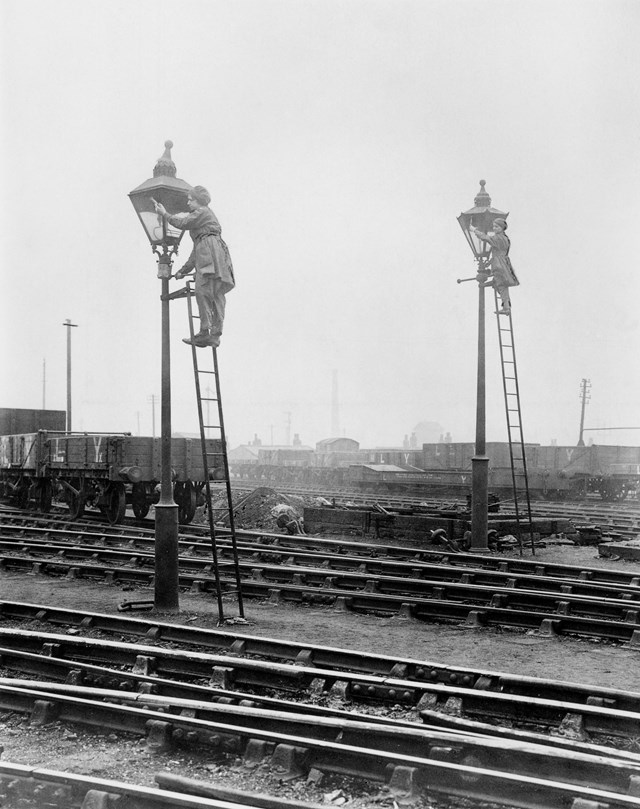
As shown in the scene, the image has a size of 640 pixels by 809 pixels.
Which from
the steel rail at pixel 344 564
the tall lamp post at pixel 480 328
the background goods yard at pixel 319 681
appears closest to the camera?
the background goods yard at pixel 319 681

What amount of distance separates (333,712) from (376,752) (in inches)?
26.8

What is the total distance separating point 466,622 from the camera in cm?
760

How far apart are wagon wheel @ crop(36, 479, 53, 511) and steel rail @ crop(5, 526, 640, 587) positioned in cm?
527

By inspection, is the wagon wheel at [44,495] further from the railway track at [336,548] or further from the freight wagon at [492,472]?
the freight wagon at [492,472]

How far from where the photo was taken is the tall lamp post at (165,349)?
8.05m

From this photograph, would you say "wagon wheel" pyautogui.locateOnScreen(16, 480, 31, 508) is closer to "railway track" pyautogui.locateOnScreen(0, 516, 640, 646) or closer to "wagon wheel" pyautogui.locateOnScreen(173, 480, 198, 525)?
"wagon wheel" pyautogui.locateOnScreen(173, 480, 198, 525)

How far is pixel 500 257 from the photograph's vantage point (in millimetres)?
11891

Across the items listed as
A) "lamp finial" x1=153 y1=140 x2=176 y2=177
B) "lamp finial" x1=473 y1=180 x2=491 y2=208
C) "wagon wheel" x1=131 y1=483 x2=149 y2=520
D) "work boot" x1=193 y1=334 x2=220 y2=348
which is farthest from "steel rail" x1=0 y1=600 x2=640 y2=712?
"wagon wheel" x1=131 y1=483 x2=149 y2=520

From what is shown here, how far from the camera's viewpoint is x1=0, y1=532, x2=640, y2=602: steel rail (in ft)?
28.9

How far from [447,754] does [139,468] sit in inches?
492

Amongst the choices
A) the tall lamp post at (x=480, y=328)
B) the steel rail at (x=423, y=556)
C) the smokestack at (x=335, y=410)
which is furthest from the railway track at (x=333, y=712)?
the smokestack at (x=335, y=410)

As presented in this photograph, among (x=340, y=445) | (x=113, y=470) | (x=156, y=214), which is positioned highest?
(x=156, y=214)

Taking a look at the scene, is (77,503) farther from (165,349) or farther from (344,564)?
(165,349)

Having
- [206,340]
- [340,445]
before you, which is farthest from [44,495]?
[340,445]
